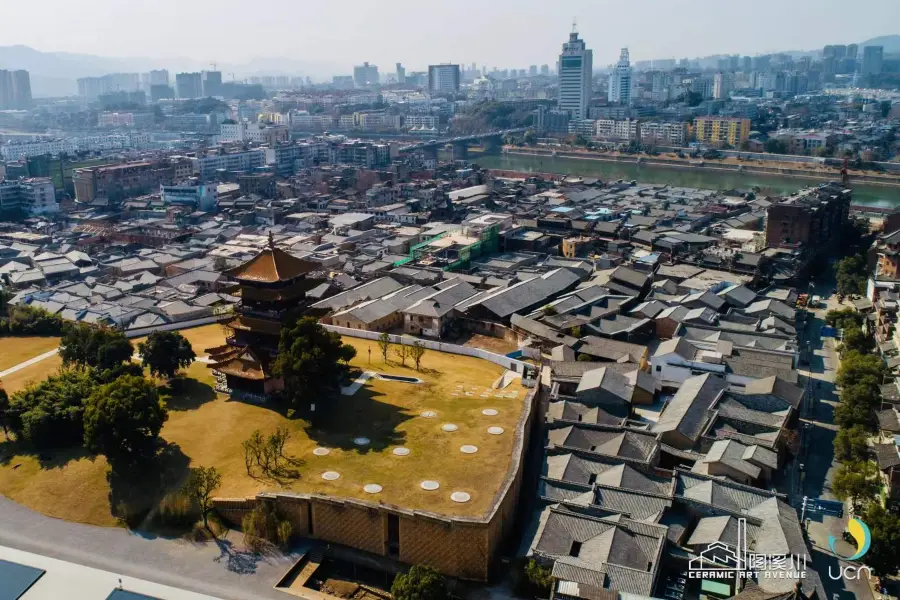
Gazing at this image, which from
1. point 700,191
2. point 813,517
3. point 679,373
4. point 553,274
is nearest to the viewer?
point 813,517

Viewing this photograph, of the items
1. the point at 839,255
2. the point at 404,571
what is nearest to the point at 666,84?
the point at 839,255

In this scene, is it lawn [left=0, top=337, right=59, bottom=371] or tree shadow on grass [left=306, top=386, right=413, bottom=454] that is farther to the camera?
lawn [left=0, top=337, right=59, bottom=371]

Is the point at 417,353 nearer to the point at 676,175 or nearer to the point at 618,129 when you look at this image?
the point at 676,175

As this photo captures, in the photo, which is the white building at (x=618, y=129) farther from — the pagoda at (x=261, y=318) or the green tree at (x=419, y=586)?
the green tree at (x=419, y=586)

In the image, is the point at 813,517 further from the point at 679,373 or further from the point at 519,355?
the point at 519,355

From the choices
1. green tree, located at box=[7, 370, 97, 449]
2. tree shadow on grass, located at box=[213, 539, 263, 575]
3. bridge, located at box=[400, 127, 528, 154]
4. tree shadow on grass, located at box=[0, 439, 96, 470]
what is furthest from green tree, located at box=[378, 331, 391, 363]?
bridge, located at box=[400, 127, 528, 154]

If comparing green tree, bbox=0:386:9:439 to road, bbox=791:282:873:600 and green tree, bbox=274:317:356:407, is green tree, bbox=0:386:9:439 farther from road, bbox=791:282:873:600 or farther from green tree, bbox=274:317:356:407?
road, bbox=791:282:873:600

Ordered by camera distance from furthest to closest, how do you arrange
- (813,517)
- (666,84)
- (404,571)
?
(666,84) → (813,517) → (404,571)
